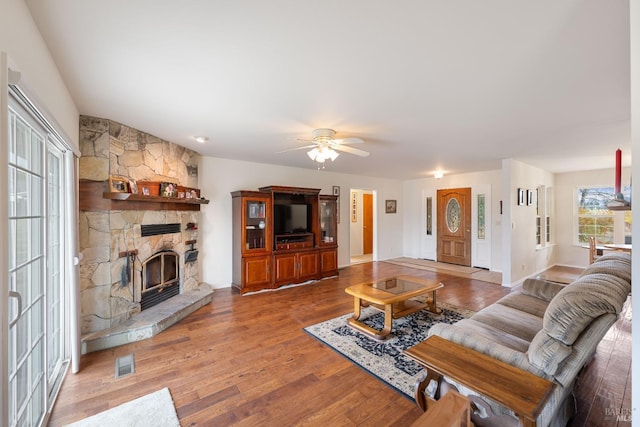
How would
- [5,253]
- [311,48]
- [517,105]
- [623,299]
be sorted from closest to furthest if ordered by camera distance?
[5,253] < [623,299] < [311,48] < [517,105]

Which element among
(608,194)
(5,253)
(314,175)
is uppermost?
(314,175)

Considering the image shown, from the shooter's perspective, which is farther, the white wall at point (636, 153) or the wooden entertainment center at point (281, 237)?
the wooden entertainment center at point (281, 237)

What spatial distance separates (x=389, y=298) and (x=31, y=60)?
10.8 ft

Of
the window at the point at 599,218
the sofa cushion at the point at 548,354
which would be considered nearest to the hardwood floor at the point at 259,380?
the sofa cushion at the point at 548,354

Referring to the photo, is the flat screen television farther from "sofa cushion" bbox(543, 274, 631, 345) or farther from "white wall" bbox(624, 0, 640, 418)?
"white wall" bbox(624, 0, 640, 418)

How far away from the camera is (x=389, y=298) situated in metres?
3.01

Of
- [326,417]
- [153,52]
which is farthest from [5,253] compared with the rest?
[326,417]

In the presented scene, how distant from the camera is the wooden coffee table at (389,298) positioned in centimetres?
301

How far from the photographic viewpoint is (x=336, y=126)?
3018 millimetres

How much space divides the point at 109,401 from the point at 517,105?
13.5ft

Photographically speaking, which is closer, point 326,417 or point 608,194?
point 326,417

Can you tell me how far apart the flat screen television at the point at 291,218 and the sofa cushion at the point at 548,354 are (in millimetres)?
4152

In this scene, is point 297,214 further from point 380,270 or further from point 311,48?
point 311,48

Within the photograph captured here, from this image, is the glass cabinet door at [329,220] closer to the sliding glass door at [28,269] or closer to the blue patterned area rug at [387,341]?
the blue patterned area rug at [387,341]
